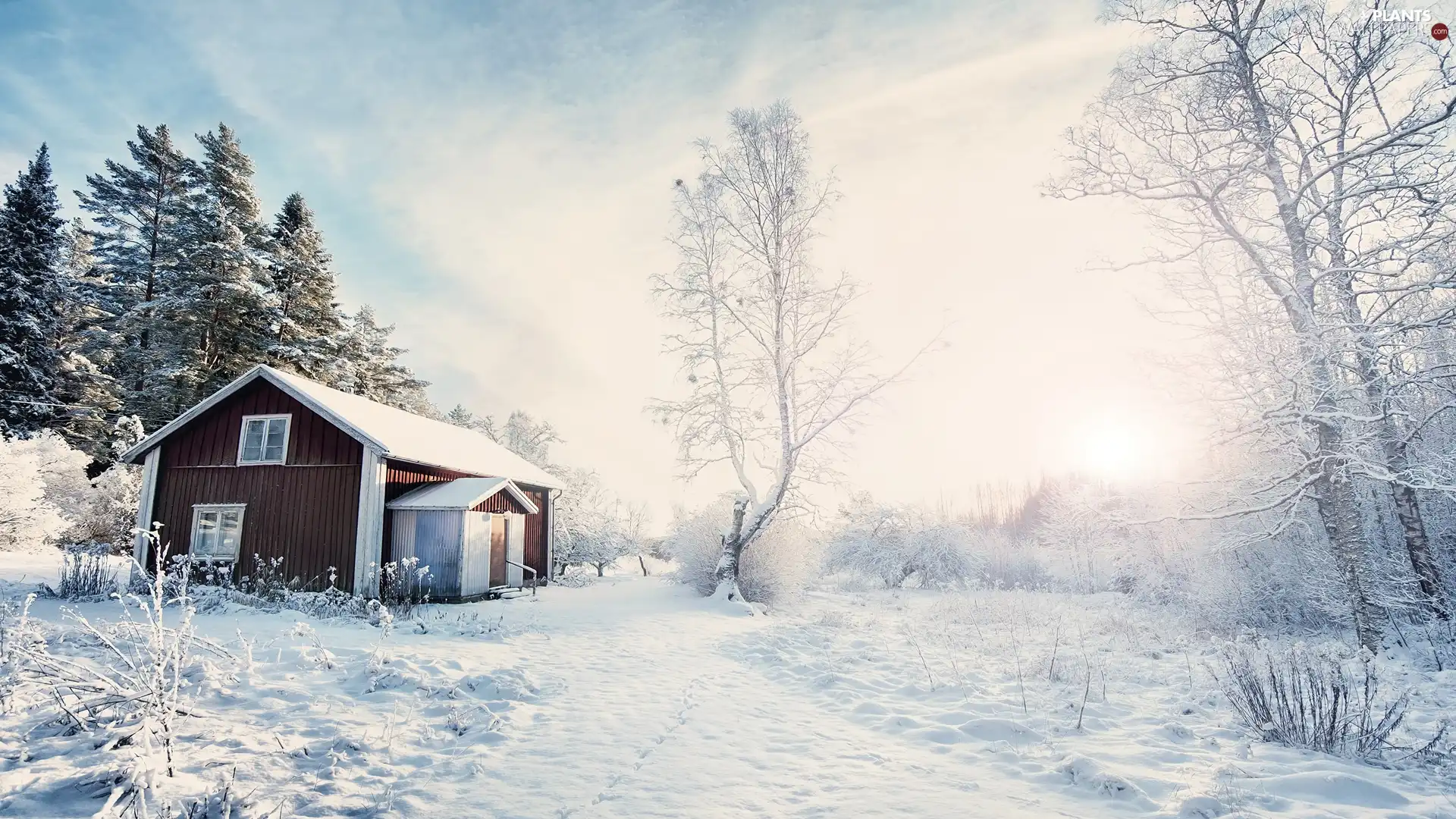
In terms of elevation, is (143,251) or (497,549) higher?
(143,251)

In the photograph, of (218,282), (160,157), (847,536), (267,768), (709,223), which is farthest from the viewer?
(847,536)

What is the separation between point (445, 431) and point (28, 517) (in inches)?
398

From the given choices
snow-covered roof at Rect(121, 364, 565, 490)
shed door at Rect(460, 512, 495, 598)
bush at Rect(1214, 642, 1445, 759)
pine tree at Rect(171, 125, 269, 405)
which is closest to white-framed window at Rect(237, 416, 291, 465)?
snow-covered roof at Rect(121, 364, 565, 490)

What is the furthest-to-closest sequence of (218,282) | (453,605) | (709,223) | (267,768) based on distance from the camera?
(218,282) → (709,223) → (453,605) → (267,768)

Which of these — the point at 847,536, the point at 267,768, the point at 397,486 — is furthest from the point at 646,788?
the point at 847,536

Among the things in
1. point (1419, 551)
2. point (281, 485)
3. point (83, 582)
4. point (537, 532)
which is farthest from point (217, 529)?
point (1419, 551)

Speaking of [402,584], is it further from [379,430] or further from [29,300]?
[29,300]

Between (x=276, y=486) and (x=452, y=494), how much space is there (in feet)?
13.9

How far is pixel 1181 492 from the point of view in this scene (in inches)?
551

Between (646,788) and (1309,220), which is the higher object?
(1309,220)

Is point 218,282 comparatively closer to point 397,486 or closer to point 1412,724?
point 397,486

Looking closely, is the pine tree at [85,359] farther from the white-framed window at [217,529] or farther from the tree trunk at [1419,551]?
the tree trunk at [1419,551]

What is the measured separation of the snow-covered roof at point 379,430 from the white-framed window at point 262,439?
86 cm

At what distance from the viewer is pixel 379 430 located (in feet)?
50.2
